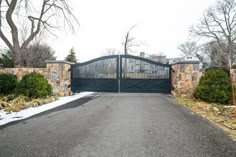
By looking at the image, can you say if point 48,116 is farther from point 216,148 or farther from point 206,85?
A: point 206,85

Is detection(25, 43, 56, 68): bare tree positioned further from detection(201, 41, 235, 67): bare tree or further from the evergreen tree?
detection(201, 41, 235, 67): bare tree

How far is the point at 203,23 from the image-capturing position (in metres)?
26.3

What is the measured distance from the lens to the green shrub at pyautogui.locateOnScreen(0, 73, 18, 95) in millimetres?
7828

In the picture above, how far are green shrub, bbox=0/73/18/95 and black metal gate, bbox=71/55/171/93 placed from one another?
110 inches

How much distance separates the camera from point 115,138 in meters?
3.16

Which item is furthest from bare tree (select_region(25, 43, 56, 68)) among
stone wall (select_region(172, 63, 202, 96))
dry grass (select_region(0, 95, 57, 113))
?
stone wall (select_region(172, 63, 202, 96))

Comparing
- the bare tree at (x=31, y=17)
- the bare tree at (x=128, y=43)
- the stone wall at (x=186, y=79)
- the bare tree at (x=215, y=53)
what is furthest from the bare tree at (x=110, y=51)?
the stone wall at (x=186, y=79)

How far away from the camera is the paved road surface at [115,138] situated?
259 centimetres

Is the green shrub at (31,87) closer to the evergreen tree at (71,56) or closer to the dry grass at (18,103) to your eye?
the dry grass at (18,103)

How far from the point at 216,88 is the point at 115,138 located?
5427 mm

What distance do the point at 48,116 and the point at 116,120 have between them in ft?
6.03

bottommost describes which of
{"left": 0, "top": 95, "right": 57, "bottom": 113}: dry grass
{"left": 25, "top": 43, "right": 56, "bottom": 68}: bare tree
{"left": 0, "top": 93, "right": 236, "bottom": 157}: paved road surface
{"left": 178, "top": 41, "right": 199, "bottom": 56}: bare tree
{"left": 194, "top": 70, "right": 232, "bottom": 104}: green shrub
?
{"left": 0, "top": 93, "right": 236, "bottom": 157}: paved road surface

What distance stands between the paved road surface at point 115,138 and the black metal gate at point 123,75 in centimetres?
448

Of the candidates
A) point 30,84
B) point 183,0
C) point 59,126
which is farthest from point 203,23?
point 59,126
